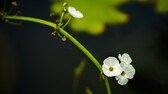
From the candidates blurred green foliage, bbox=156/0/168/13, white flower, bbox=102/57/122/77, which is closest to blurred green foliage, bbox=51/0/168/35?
blurred green foliage, bbox=156/0/168/13

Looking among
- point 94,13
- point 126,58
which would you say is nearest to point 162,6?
point 94,13

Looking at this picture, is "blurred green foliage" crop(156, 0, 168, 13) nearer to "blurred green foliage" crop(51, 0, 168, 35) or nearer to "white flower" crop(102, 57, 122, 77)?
"blurred green foliage" crop(51, 0, 168, 35)

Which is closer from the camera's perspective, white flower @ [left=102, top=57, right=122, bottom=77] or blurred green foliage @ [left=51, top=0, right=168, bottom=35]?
white flower @ [left=102, top=57, right=122, bottom=77]

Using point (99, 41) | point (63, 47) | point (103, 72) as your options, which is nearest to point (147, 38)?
point (99, 41)

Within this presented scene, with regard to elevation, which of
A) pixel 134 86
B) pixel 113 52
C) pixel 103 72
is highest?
pixel 113 52

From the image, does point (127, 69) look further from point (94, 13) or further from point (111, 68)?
point (94, 13)

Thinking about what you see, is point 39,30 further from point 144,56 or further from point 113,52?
point 144,56
